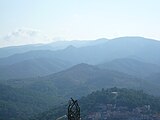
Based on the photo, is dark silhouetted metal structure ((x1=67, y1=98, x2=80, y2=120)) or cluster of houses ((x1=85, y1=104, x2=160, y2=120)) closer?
dark silhouetted metal structure ((x1=67, y1=98, x2=80, y2=120))

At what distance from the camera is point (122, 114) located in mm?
102375

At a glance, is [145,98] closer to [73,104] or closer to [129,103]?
[129,103]

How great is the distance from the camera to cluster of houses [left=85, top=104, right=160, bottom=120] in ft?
326

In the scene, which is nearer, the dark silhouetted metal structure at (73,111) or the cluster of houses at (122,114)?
the dark silhouetted metal structure at (73,111)

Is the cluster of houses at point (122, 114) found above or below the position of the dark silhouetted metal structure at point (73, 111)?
below

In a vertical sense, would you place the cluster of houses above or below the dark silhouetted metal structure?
below

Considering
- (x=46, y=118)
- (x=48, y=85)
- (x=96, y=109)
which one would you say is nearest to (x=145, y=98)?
(x=96, y=109)

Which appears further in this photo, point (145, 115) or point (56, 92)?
point (56, 92)

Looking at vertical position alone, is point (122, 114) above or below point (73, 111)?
below

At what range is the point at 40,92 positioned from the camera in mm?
179750

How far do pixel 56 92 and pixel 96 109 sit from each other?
85.9 m

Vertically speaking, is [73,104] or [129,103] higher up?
[73,104]

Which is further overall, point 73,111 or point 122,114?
point 122,114

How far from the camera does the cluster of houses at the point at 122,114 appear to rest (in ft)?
326
